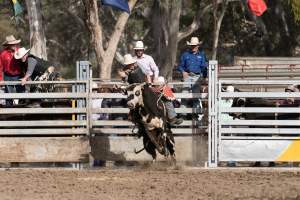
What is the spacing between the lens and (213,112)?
14.4 metres

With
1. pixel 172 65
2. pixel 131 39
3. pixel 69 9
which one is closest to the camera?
pixel 172 65

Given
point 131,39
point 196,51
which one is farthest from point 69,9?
point 196,51

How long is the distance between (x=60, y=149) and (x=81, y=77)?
129 cm

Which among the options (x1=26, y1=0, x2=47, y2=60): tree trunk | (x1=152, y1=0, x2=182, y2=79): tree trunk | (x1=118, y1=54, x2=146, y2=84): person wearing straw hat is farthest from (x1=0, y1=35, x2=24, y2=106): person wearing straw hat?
(x1=152, y1=0, x2=182, y2=79): tree trunk

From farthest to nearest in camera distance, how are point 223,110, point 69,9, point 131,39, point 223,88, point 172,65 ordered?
point 131,39
point 69,9
point 172,65
point 223,88
point 223,110

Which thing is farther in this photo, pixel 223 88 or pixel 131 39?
pixel 131 39

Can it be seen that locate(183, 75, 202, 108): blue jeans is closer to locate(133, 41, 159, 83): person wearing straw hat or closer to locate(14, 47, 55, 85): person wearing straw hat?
locate(133, 41, 159, 83): person wearing straw hat

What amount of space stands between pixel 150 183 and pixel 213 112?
268 centimetres

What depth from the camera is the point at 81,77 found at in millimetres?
14820

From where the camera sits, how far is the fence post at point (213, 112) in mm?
Result: 14375

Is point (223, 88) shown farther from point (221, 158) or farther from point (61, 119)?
point (61, 119)

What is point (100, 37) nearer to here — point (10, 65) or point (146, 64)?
point (10, 65)

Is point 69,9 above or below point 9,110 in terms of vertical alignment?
above

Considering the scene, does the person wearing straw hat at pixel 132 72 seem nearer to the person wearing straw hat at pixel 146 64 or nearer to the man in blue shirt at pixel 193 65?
the person wearing straw hat at pixel 146 64
